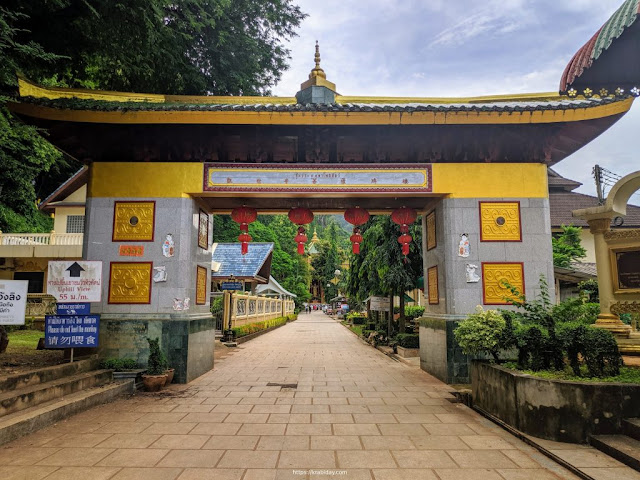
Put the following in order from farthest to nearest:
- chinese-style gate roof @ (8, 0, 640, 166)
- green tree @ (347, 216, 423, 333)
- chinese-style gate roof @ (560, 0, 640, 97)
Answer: green tree @ (347, 216, 423, 333), chinese-style gate roof @ (8, 0, 640, 166), chinese-style gate roof @ (560, 0, 640, 97)

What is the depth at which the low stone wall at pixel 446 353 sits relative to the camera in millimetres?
7965

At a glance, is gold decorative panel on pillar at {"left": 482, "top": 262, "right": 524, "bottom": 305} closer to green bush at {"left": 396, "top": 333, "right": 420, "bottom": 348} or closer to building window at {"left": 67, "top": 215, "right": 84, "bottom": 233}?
green bush at {"left": 396, "top": 333, "right": 420, "bottom": 348}

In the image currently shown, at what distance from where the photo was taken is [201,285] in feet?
30.6

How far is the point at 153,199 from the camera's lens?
330 inches

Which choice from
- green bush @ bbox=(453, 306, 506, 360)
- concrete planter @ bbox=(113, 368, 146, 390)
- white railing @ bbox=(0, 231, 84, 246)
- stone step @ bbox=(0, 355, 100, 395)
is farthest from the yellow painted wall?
white railing @ bbox=(0, 231, 84, 246)

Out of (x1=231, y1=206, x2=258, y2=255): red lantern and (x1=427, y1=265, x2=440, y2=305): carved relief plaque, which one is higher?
(x1=231, y1=206, x2=258, y2=255): red lantern

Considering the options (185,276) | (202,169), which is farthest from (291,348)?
(202,169)

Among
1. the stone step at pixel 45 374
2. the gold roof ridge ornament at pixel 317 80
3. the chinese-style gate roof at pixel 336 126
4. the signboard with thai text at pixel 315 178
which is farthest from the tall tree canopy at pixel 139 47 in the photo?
the stone step at pixel 45 374

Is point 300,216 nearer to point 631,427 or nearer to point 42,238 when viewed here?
point 631,427

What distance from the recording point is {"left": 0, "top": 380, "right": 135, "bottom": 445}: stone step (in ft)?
15.2

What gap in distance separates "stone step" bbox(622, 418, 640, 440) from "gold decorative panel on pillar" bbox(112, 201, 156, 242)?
8.04 m

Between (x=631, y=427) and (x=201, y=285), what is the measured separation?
312 inches

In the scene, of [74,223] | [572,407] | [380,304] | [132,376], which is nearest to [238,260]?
[74,223]

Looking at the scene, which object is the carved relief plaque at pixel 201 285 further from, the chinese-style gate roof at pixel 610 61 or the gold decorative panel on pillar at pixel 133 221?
the chinese-style gate roof at pixel 610 61
